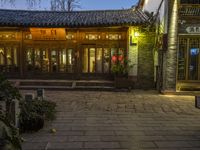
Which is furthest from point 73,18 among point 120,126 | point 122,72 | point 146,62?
point 120,126

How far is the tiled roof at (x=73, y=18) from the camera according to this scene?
45.2 feet

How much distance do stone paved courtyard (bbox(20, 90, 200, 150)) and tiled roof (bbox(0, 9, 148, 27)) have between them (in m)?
4.55

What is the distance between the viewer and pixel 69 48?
580 inches

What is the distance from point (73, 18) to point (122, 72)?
4076 mm

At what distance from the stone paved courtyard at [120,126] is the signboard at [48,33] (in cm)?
478

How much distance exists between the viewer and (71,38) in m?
14.7

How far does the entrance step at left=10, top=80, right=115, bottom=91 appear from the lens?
1342cm

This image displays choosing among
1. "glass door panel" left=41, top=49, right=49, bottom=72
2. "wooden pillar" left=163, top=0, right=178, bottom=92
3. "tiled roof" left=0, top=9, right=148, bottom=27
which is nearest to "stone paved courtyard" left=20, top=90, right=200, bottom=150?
"wooden pillar" left=163, top=0, right=178, bottom=92

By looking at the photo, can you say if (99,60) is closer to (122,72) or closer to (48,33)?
(122,72)

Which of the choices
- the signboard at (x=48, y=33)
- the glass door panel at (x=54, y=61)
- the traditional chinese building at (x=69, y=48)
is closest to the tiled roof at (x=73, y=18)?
the traditional chinese building at (x=69, y=48)

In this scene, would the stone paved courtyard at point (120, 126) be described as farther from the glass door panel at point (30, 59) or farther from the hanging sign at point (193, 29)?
the glass door panel at point (30, 59)

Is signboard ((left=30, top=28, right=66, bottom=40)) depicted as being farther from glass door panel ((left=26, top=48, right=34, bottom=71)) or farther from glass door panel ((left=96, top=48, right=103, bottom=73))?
glass door panel ((left=96, top=48, right=103, bottom=73))

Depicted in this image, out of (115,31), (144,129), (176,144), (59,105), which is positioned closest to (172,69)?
(115,31)

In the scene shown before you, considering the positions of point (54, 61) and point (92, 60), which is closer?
point (92, 60)
